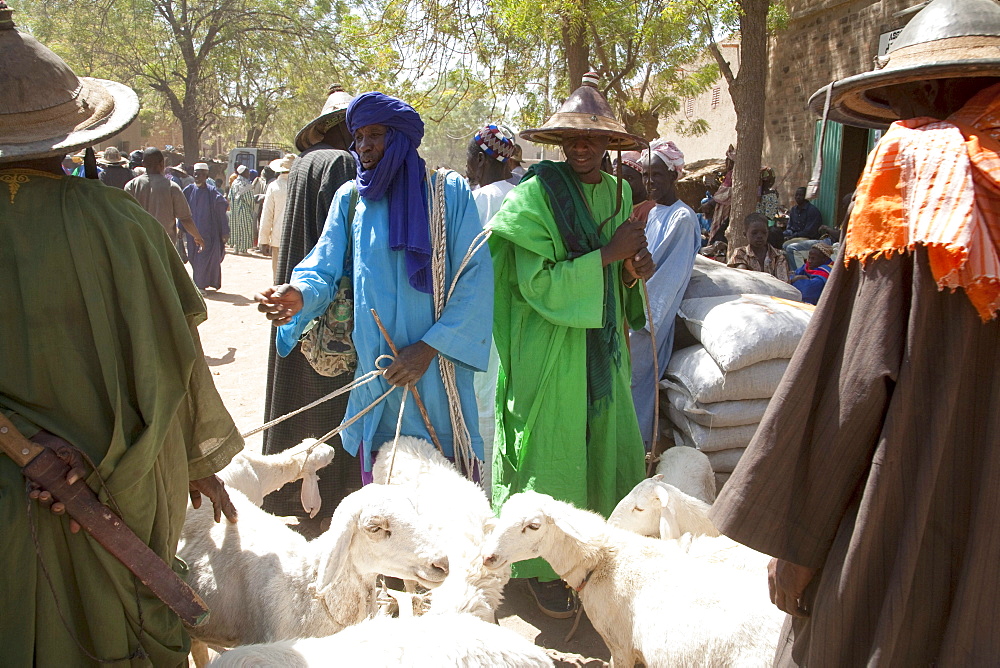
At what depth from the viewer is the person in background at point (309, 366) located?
439 centimetres

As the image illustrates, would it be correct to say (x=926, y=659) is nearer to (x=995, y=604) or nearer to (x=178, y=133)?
(x=995, y=604)

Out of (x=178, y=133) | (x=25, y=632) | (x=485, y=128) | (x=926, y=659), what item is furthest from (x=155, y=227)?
(x=178, y=133)

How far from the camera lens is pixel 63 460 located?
194 centimetres

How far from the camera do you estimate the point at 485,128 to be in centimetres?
626

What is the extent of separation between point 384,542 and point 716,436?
2.53m

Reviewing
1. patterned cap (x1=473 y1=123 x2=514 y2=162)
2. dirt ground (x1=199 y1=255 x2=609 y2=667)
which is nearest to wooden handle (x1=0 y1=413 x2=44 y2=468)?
dirt ground (x1=199 y1=255 x2=609 y2=667)

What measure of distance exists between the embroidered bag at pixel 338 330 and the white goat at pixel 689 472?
1.77 meters

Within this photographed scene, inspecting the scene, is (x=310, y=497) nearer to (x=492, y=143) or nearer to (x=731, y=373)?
(x=731, y=373)

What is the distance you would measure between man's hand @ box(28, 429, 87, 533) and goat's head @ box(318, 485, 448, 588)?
915 millimetres

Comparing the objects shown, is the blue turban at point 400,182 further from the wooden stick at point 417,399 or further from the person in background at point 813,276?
the person in background at point 813,276

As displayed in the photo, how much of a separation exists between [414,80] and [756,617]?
34.7 ft

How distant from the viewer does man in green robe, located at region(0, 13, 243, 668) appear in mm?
1920

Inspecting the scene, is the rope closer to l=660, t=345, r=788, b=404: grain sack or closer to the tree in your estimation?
l=660, t=345, r=788, b=404: grain sack

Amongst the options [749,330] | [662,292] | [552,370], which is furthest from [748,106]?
[552,370]
